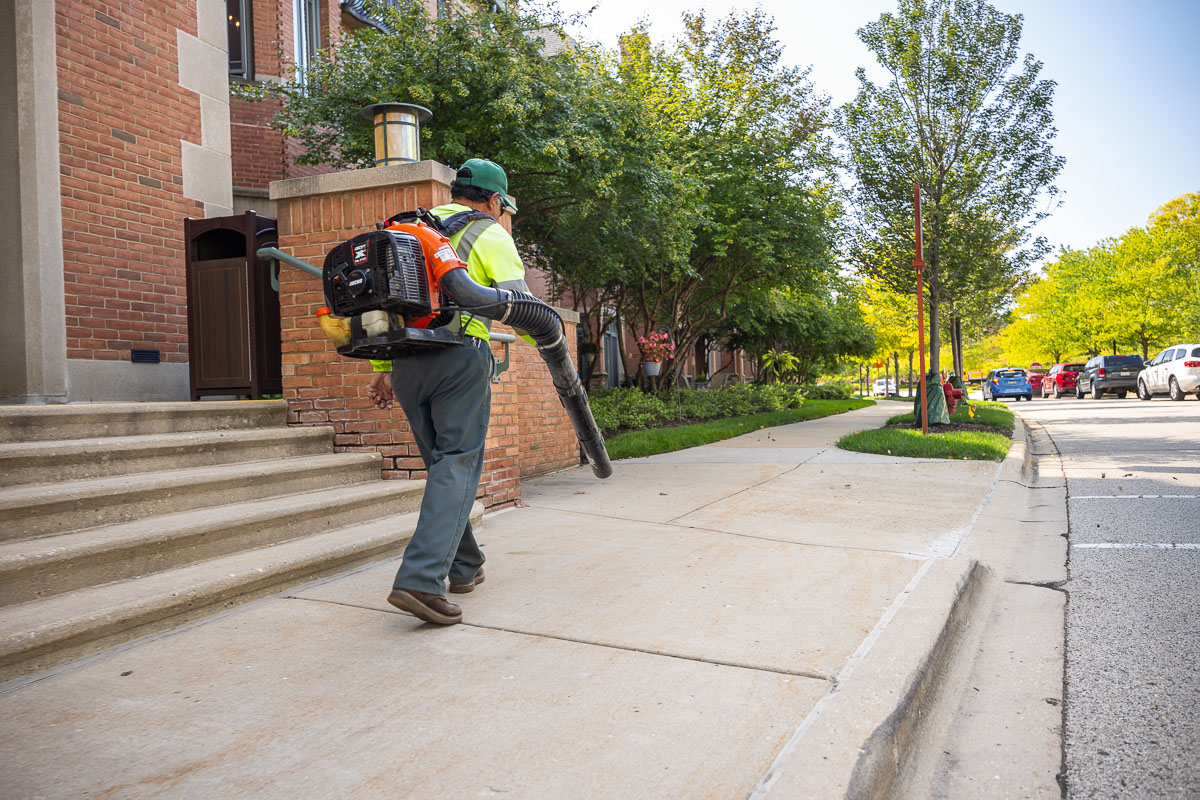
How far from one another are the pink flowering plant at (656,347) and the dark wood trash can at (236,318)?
449 inches

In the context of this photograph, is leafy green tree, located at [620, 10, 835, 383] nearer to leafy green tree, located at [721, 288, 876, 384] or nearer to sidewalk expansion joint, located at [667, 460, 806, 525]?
leafy green tree, located at [721, 288, 876, 384]

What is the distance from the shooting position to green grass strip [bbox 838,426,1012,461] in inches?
369

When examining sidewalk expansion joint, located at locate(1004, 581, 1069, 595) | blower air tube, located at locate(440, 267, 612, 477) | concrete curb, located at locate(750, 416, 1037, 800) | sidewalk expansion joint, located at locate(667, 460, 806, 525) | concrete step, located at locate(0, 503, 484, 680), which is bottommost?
sidewalk expansion joint, located at locate(1004, 581, 1069, 595)

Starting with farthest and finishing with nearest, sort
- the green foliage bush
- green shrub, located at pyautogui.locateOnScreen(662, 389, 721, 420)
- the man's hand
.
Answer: green shrub, located at pyautogui.locateOnScreen(662, 389, 721, 420) → the green foliage bush → the man's hand

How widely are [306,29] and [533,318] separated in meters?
11.6

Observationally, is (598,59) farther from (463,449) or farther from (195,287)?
(463,449)

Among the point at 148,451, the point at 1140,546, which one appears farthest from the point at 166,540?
the point at 1140,546

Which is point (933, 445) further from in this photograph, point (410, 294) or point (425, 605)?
point (410, 294)

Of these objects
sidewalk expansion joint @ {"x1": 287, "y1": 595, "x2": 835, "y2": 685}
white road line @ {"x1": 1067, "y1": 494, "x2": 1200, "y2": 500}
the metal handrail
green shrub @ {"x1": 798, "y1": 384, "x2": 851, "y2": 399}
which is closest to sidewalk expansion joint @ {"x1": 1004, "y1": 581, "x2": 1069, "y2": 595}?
sidewalk expansion joint @ {"x1": 287, "y1": 595, "x2": 835, "y2": 685}

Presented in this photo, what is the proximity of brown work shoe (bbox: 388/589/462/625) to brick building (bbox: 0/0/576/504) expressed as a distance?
7.43 ft

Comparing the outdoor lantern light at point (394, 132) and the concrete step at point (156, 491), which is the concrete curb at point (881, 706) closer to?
the concrete step at point (156, 491)

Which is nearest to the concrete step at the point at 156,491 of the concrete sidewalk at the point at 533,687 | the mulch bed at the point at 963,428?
the concrete sidewalk at the point at 533,687

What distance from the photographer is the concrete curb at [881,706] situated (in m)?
2.11

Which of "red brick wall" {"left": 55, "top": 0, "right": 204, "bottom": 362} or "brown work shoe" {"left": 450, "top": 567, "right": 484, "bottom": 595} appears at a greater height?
"red brick wall" {"left": 55, "top": 0, "right": 204, "bottom": 362}
